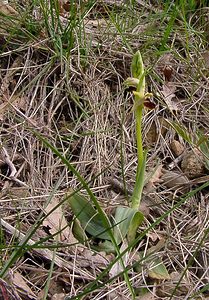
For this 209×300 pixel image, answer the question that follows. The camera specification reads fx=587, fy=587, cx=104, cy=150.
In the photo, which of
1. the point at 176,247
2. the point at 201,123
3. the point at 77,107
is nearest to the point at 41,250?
the point at 176,247

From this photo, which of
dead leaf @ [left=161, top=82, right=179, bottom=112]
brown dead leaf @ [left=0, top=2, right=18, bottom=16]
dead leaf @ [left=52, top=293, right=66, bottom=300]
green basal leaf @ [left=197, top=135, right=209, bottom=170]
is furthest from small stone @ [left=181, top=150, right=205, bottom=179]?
brown dead leaf @ [left=0, top=2, right=18, bottom=16]

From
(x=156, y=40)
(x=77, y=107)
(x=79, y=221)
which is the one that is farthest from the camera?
(x=156, y=40)

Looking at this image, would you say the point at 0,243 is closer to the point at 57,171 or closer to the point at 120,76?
the point at 57,171

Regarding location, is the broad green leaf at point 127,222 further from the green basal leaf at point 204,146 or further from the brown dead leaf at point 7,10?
the brown dead leaf at point 7,10

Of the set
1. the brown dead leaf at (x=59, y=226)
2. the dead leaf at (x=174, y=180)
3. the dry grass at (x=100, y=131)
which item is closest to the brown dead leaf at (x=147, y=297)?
the dry grass at (x=100, y=131)

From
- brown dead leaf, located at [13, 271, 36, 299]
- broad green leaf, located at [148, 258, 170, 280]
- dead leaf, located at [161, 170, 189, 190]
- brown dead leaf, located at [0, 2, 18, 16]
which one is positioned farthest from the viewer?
brown dead leaf, located at [0, 2, 18, 16]

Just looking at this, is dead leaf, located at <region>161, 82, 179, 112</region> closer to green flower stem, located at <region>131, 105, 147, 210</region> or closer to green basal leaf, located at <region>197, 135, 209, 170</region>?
green basal leaf, located at <region>197, 135, 209, 170</region>

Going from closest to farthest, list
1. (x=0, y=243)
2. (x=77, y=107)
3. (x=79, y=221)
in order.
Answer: (x=0, y=243) < (x=79, y=221) < (x=77, y=107)
